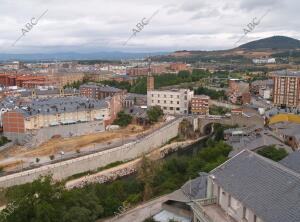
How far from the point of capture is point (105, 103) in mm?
38500

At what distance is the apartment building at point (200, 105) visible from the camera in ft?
144

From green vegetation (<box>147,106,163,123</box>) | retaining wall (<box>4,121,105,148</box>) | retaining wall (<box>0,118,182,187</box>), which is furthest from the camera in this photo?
green vegetation (<box>147,106,163,123</box>)

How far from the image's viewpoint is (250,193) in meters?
8.32

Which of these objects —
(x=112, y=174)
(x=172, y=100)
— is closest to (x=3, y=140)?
(x=112, y=174)

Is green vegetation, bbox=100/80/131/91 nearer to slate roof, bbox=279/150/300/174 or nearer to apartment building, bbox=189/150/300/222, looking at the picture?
slate roof, bbox=279/150/300/174

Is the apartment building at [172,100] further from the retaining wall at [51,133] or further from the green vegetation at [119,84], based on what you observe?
the green vegetation at [119,84]

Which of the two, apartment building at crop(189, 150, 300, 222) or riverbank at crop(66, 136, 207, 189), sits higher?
apartment building at crop(189, 150, 300, 222)

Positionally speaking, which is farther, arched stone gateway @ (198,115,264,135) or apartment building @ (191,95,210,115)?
apartment building @ (191,95,210,115)

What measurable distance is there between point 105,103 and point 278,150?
2210 centimetres

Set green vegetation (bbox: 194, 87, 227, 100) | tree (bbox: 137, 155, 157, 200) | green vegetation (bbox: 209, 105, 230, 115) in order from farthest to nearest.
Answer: green vegetation (bbox: 194, 87, 227, 100) < green vegetation (bbox: 209, 105, 230, 115) < tree (bbox: 137, 155, 157, 200)

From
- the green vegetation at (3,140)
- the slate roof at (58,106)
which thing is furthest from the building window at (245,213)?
the green vegetation at (3,140)

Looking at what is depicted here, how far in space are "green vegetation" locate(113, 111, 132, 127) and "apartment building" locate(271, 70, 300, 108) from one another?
67.7 ft

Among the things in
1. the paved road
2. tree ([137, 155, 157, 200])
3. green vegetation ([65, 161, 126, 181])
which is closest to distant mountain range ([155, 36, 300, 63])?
green vegetation ([65, 161, 126, 181])

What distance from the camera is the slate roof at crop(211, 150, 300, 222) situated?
24.3 ft
